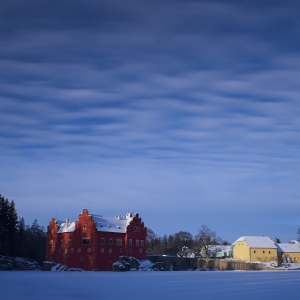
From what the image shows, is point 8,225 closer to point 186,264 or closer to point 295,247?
point 186,264

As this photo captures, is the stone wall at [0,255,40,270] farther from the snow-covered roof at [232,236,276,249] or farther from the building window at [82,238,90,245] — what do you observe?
the snow-covered roof at [232,236,276,249]

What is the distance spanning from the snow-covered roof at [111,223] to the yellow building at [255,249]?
43.9 meters

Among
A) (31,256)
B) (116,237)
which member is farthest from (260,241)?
(31,256)

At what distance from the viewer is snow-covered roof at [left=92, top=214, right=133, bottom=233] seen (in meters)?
91.2

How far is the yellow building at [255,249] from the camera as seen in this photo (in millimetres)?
123250

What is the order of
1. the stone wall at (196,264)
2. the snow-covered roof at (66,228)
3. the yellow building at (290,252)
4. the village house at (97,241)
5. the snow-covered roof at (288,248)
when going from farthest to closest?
1. the snow-covered roof at (288,248)
2. the yellow building at (290,252)
3. the stone wall at (196,264)
4. the snow-covered roof at (66,228)
5. the village house at (97,241)

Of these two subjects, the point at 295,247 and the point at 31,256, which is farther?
the point at 295,247

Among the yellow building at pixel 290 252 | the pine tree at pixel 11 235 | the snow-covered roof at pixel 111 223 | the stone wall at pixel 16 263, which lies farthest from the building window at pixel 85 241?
the yellow building at pixel 290 252

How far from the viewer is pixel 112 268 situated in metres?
85.3

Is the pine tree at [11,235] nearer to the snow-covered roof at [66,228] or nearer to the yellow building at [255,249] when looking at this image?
the snow-covered roof at [66,228]

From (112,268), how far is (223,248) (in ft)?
258

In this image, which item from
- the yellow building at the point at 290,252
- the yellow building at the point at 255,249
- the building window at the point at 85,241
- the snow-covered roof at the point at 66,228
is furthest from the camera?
the yellow building at the point at 290,252

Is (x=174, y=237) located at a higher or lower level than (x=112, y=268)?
higher

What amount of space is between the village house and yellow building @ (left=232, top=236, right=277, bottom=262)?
41.3 meters
